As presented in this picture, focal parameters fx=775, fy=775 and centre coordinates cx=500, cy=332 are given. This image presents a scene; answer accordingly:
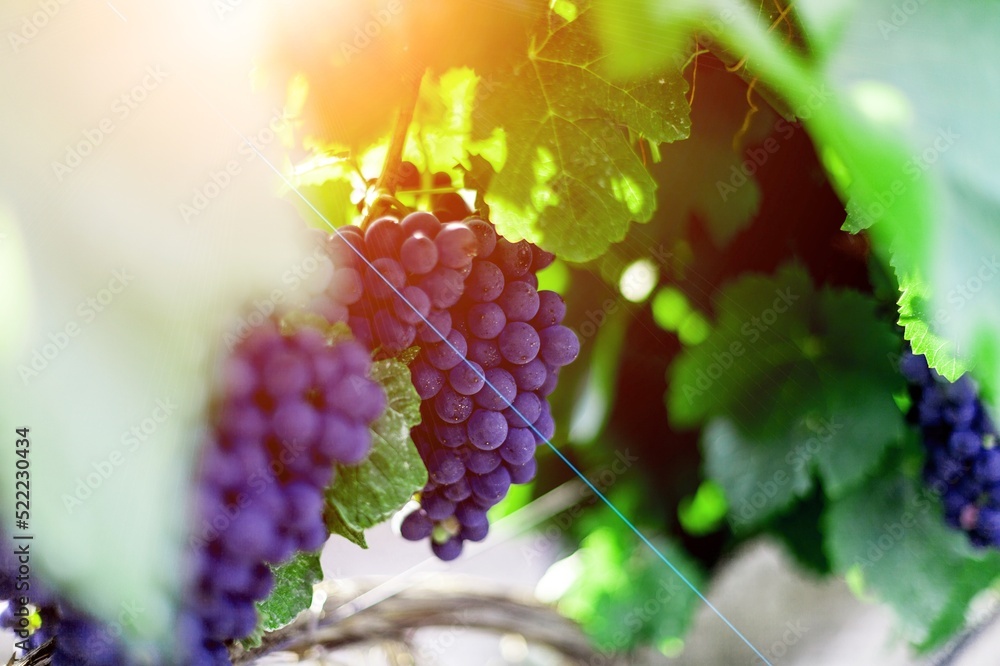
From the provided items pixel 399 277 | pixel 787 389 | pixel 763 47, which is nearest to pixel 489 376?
→ pixel 399 277

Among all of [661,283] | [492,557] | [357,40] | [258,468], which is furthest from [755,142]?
[492,557]

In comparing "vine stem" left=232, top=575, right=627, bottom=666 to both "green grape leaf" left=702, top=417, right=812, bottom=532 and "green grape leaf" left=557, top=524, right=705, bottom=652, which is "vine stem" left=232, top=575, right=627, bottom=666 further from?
"green grape leaf" left=702, top=417, right=812, bottom=532

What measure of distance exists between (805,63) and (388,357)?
0.61ft

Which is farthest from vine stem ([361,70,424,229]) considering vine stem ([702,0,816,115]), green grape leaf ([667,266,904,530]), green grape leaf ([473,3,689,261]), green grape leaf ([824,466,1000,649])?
green grape leaf ([824,466,1000,649])

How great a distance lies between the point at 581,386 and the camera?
552 millimetres

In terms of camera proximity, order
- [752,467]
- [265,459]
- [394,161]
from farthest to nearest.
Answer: [752,467]
[394,161]
[265,459]

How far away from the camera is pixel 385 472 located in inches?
11.1

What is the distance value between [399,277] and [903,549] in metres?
0.41

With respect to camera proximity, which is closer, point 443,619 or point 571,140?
point 571,140

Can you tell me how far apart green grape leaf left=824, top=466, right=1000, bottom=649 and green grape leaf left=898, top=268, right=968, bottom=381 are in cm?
21

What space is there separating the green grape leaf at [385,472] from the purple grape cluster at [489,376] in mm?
20

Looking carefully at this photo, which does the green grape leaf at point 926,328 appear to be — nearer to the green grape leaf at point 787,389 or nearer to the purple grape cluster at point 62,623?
the green grape leaf at point 787,389

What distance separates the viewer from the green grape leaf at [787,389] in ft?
1.58

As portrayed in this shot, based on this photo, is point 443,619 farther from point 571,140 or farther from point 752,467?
point 571,140
